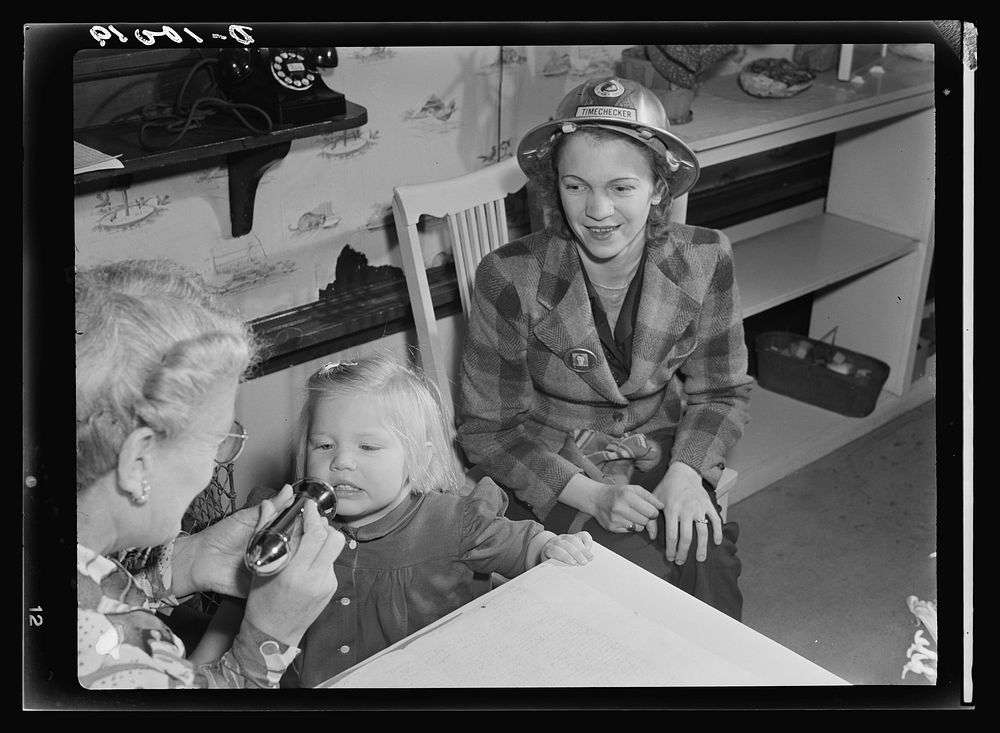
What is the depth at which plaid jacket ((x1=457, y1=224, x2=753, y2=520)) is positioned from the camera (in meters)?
1.43

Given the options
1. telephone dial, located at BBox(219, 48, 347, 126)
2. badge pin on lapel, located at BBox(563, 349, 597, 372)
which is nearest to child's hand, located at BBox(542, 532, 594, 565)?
badge pin on lapel, located at BBox(563, 349, 597, 372)

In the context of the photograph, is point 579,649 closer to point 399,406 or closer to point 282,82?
point 399,406

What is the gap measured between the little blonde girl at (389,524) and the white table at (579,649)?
4 cm

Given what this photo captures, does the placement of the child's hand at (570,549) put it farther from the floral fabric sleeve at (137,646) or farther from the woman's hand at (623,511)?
the floral fabric sleeve at (137,646)

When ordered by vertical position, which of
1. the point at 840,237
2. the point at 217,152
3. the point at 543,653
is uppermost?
the point at 217,152

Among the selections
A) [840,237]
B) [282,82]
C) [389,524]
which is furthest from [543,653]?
[840,237]

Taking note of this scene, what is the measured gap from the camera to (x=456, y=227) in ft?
5.23

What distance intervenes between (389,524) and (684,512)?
0.40m

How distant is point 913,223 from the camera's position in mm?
2062

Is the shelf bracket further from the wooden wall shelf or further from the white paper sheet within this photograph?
the white paper sheet

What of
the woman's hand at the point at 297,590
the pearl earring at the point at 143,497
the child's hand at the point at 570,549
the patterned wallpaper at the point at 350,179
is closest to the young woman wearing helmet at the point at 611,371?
the child's hand at the point at 570,549

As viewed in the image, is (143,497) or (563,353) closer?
(143,497)

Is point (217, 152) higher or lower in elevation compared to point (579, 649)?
higher

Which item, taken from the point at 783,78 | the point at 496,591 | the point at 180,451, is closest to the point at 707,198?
the point at 783,78
